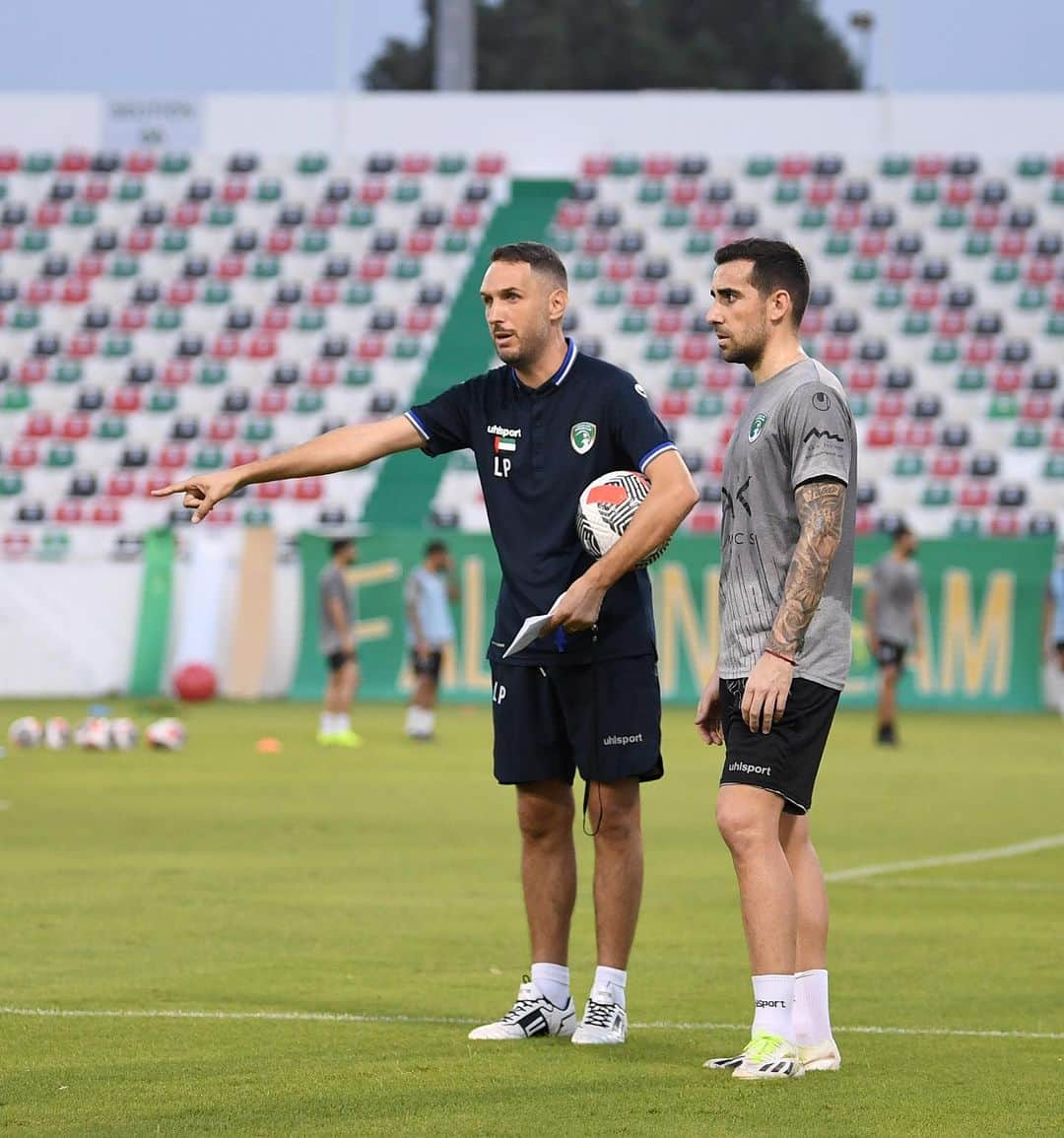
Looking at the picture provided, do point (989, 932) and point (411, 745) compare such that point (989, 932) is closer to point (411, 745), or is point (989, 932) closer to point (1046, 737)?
point (411, 745)

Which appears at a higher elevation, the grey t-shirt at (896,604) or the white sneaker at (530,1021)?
the grey t-shirt at (896,604)

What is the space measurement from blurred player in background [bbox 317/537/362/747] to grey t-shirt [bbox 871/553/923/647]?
17.8 feet

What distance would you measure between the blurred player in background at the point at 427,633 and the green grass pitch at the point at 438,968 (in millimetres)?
5025

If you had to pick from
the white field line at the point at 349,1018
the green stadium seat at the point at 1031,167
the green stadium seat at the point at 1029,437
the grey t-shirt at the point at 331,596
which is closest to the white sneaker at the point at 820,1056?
the white field line at the point at 349,1018

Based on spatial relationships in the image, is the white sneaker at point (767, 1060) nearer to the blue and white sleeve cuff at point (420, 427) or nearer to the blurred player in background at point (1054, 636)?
the blue and white sleeve cuff at point (420, 427)

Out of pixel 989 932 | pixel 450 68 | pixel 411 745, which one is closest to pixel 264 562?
pixel 411 745

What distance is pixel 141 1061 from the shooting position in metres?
6.34

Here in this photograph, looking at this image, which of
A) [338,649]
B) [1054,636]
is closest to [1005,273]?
[1054,636]

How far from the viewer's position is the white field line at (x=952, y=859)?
12.0m

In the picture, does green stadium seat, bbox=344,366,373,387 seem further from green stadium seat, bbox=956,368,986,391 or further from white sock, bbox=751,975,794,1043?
white sock, bbox=751,975,794,1043

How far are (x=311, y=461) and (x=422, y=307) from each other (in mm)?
33983

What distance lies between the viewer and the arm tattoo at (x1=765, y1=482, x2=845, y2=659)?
20.0ft

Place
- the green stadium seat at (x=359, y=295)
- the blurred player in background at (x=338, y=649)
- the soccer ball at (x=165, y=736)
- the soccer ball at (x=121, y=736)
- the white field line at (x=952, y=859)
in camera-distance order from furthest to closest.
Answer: the green stadium seat at (x=359, y=295), the blurred player in background at (x=338, y=649), the soccer ball at (x=121, y=736), the soccer ball at (x=165, y=736), the white field line at (x=952, y=859)

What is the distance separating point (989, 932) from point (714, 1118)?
4424mm
